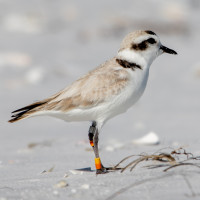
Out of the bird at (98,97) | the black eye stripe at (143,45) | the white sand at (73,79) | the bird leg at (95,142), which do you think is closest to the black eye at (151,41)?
the black eye stripe at (143,45)

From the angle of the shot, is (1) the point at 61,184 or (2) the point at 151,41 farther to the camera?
(2) the point at 151,41

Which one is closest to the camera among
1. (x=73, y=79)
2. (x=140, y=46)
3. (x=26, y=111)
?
(x=26, y=111)

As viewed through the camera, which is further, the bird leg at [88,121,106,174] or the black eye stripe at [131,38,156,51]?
the black eye stripe at [131,38,156,51]

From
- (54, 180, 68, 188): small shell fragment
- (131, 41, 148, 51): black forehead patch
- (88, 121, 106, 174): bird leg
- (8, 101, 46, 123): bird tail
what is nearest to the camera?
(54, 180, 68, 188): small shell fragment

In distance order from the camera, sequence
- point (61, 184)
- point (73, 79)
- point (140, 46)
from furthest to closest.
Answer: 1. point (73, 79)
2. point (140, 46)
3. point (61, 184)

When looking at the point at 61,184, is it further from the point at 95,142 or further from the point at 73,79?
the point at 73,79

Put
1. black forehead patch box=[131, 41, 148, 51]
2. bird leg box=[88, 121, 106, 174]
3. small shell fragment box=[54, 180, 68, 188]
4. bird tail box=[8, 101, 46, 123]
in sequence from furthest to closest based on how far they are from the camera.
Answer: black forehead patch box=[131, 41, 148, 51], bird tail box=[8, 101, 46, 123], bird leg box=[88, 121, 106, 174], small shell fragment box=[54, 180, 68, 188]

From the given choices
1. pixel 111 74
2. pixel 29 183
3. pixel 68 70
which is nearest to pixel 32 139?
pixel 111 74

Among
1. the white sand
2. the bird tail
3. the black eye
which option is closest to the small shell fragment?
the white sand

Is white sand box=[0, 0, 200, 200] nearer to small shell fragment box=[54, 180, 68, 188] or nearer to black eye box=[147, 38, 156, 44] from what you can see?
small shell fragment box=[54, 180, 68, 188]

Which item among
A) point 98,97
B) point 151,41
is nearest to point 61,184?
point 98,97

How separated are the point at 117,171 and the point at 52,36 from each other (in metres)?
11.1

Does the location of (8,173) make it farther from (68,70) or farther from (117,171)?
(68,70)

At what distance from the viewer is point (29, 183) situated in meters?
3.77
